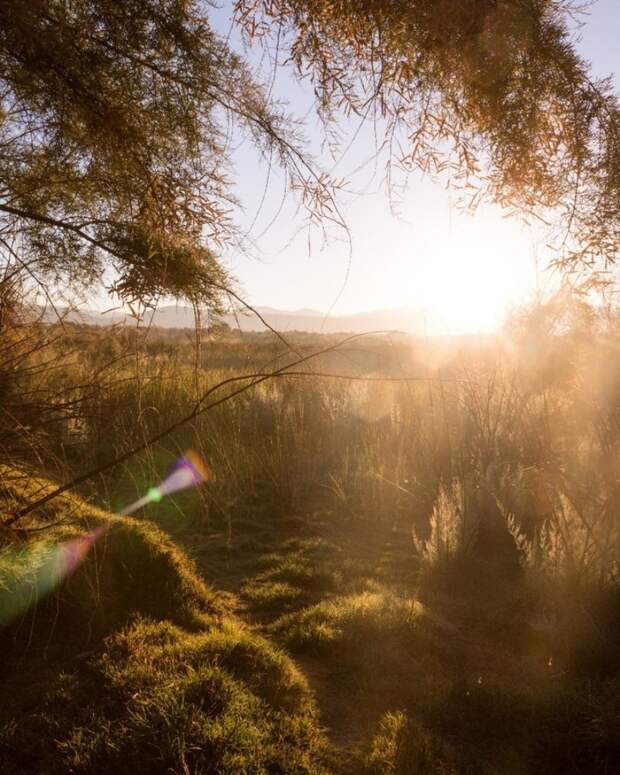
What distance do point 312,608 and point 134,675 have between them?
174cm

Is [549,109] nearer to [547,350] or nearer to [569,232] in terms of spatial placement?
[569,232]

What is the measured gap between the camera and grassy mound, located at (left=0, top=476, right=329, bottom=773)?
2.37 metres

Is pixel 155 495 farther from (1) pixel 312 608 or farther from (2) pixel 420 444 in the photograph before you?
(2) pixel 420 444

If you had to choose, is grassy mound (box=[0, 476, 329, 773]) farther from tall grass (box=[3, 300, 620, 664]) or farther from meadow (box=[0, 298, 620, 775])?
tall grass (box=[3, 300, 620, 664])

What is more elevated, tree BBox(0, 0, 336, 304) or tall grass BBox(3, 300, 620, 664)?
tree BBox(0, 0, 336, 304)

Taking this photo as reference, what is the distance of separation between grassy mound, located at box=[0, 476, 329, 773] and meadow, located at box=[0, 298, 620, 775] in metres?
0.01

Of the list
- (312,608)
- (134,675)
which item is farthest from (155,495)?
(134,675)

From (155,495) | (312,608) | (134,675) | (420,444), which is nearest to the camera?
(134,675)

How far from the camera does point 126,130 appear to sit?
3033 mm

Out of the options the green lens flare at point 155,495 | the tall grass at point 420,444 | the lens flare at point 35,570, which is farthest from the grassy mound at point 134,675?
the green lens flare at point 155,495

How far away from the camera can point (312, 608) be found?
4.25m

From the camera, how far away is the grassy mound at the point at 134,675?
2.37 meters

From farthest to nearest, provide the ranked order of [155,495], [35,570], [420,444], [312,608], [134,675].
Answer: [420,444] → [155,495] → [312,608] → [35,570] → [134,675]

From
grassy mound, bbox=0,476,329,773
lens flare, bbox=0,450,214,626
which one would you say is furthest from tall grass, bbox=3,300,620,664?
grassy mound, bbox=0,476,329,773
